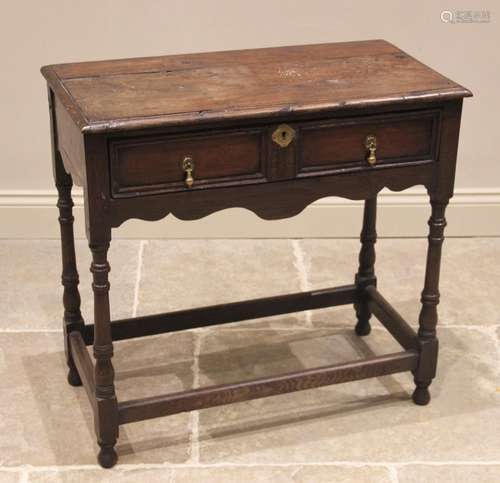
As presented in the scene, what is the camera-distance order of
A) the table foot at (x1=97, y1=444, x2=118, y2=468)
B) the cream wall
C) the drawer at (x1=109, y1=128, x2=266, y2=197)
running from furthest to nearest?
1. the cream wall
2. the table foot at (x1=97, y1=444, x2=118, y2=468)
3. the drawer at (x1=109, y1=128, x2=266, y2=197)

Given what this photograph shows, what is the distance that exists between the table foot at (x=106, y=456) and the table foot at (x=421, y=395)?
3.19ft

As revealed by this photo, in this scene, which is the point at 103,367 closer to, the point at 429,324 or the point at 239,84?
the point at 239,84

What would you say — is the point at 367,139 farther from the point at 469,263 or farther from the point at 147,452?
the point at 469,263

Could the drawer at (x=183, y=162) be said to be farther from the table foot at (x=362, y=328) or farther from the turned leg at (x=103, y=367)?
the table foot at (x=362, y=328)

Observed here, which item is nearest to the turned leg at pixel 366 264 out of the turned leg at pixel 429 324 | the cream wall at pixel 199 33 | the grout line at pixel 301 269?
the grout line at pixel 301 269

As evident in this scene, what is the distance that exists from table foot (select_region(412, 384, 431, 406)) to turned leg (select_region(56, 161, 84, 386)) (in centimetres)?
108

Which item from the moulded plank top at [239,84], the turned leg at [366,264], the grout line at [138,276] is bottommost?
the grout line at [138,276]

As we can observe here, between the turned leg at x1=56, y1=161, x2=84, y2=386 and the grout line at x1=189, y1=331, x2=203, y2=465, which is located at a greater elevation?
the turned leg at x1=56, y1=161, x2=84, y2=386

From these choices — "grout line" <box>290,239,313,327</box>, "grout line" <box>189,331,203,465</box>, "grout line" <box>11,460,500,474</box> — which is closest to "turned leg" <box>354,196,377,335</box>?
"grout line" <box>290,239,313,327</box>

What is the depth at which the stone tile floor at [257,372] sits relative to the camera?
10.2ft

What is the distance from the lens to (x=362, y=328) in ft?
12.4

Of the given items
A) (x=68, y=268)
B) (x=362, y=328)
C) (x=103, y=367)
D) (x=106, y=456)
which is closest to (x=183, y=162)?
(x=103, y=367)

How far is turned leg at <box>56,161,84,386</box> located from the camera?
3223mm

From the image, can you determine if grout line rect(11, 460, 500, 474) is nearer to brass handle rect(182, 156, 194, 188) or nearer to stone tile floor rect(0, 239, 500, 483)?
stone tile floor rect(0, 239, 500, 483)
